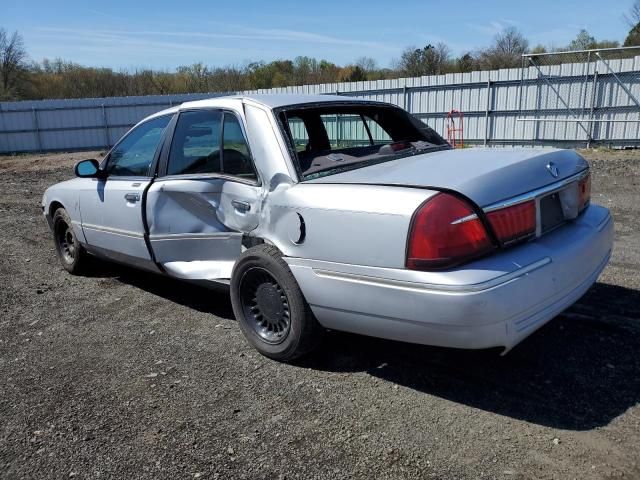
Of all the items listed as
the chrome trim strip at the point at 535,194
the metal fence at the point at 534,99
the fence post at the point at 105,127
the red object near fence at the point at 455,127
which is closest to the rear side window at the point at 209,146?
the chrome trim strip at the point at 535,194

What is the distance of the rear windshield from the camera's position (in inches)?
141

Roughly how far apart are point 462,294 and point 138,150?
323 centimetres

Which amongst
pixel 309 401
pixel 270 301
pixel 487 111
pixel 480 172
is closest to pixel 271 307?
pixel 270 301

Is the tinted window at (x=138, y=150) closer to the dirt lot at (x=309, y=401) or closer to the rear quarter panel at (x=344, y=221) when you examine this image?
the dirt lot at (x=309, y=401)

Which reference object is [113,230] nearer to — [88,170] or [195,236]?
[88,170]

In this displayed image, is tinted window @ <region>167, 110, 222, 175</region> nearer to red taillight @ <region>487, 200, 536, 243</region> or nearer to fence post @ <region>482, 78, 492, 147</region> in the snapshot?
red taillight @ <region>487, 200, 536, 243</region>

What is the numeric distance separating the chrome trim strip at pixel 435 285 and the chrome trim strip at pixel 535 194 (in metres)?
0.33

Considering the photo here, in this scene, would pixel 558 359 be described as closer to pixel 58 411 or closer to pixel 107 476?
pixel 107 476

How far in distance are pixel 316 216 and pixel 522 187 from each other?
1.12 metres

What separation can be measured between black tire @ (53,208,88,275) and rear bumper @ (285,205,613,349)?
3.33m

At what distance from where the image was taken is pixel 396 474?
8.04ft

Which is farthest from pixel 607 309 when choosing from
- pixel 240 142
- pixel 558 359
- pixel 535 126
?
pixel 535 126

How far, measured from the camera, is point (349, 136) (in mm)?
4734

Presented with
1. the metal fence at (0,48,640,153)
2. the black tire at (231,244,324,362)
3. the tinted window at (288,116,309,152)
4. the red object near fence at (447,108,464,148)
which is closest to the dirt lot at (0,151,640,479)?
the black tire at (231,244,324,362)
